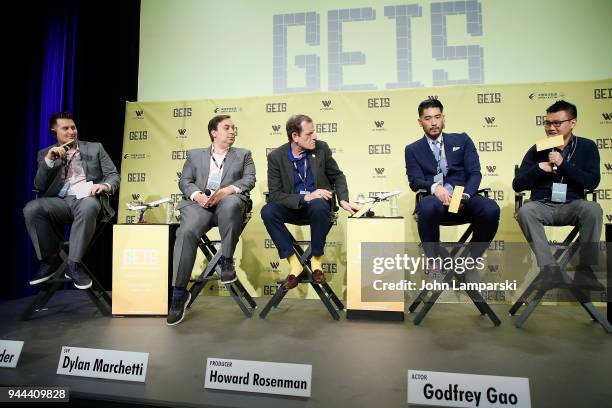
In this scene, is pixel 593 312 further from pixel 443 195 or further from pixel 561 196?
pixel 443 195

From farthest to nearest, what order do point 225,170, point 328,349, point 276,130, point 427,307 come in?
point 276,130 < point 225,170 < point 427,307 < point 328,349

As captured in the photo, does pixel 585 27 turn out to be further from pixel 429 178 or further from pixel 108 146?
pixel 108 146

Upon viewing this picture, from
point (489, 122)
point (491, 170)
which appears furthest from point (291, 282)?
point (489, 122)

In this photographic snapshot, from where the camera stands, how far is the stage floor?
1.49 m

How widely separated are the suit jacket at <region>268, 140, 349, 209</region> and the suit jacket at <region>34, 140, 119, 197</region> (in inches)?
50.0

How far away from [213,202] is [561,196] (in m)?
2.41

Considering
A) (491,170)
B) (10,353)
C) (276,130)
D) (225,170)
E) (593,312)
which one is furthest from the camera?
(276,130)

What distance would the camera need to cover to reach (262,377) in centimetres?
146

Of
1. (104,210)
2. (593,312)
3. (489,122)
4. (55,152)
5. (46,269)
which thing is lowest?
(593,312)

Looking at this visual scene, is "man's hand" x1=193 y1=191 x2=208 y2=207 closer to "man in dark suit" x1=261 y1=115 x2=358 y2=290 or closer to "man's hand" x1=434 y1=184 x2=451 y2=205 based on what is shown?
"man in dark suit" x1=261 y1=115 x2=358 y2=290

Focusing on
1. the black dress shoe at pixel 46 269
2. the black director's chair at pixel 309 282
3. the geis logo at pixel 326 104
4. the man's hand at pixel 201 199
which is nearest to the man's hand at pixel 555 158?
the black director's chair at pixel 309 282

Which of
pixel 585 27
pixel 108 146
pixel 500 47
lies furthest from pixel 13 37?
pixel 585 27

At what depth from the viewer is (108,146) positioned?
13.6ft

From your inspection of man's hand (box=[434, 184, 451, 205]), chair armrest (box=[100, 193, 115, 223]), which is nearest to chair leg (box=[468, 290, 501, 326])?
man's hand (box=[434, 184, 451, 205])
